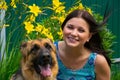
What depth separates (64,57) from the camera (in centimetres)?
554

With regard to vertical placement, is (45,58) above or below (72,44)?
below

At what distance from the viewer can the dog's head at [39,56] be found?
5.06 meters

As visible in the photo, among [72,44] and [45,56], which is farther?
[72,44]

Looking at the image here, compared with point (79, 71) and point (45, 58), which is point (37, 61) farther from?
point (79, 71)

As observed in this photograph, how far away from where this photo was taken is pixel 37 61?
510 cm

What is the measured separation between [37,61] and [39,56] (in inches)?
3.0

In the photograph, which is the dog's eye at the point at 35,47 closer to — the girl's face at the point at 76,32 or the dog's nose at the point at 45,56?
the dog's nose at the point at 45,56

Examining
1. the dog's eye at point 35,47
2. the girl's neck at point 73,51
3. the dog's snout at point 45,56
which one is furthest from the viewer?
the girl's neck at point 73,51

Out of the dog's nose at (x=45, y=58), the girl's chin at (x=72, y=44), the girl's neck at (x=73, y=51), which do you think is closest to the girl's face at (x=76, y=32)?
the girl's chin at (x=72, y=44)

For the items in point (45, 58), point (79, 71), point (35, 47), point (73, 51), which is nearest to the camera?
point (45, 58)

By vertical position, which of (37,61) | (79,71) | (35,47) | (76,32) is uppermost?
(76,32)

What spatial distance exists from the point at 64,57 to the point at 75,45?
1.28 feet

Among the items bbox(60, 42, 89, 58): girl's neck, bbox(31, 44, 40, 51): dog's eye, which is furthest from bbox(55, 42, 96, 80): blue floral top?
bbox(31, 44, 40, 51): dog's eye

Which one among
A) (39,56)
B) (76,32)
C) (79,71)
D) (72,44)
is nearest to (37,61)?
(39,56)
